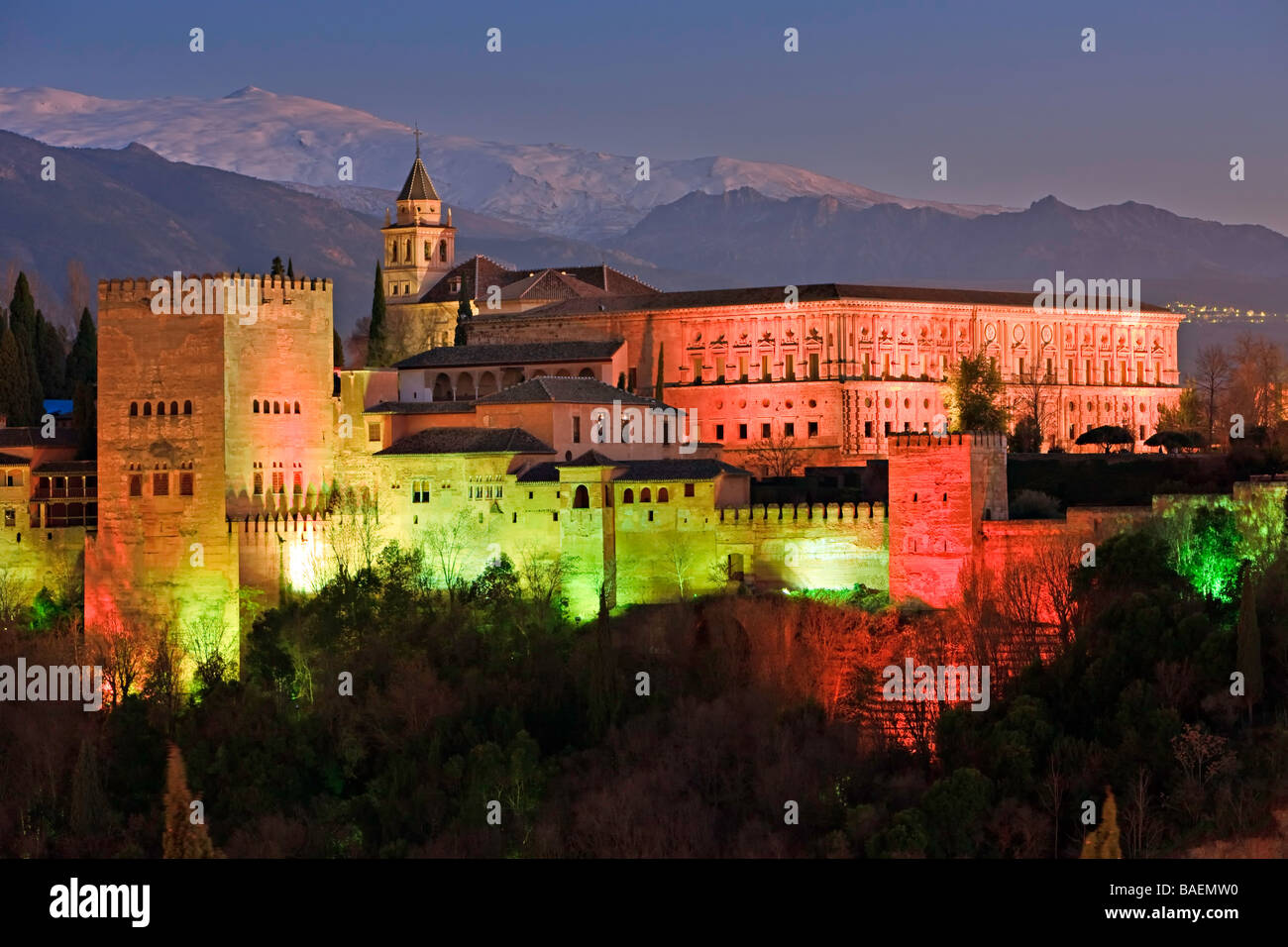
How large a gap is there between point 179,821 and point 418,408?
16119 millimetres

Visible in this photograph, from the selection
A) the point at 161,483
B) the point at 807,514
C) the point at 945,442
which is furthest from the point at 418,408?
the point at 945,442

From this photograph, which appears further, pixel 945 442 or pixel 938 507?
pixel 945 442

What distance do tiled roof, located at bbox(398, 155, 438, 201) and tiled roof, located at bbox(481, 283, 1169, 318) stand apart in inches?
623

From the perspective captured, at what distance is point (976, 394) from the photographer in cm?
7406

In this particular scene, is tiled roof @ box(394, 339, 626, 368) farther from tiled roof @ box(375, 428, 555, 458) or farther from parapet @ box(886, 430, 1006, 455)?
parapet @ box(886, 430, 1006, 455)

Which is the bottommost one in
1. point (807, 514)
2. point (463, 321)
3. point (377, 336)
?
point (807, 514)

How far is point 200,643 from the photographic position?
5381 cm

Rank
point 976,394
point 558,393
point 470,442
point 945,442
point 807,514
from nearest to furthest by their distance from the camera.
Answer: point 945,442, point 807,514, point 470,442, point 558,393, point 976,394

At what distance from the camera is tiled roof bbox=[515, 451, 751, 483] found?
54125mm

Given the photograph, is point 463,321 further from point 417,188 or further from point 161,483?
point 161,483

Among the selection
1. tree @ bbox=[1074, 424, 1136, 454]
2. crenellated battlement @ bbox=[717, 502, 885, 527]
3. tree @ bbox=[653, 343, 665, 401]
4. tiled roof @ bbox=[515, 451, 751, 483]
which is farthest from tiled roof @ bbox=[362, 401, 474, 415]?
tree @ bbox=[1074, 424, 1136, 454]

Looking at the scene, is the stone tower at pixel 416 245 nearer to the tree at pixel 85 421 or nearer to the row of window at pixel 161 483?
the tree at pixel 85 421

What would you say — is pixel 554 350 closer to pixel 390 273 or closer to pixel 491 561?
pixel 491 561

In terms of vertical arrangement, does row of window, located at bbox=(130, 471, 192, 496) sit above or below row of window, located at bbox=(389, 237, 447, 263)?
below
